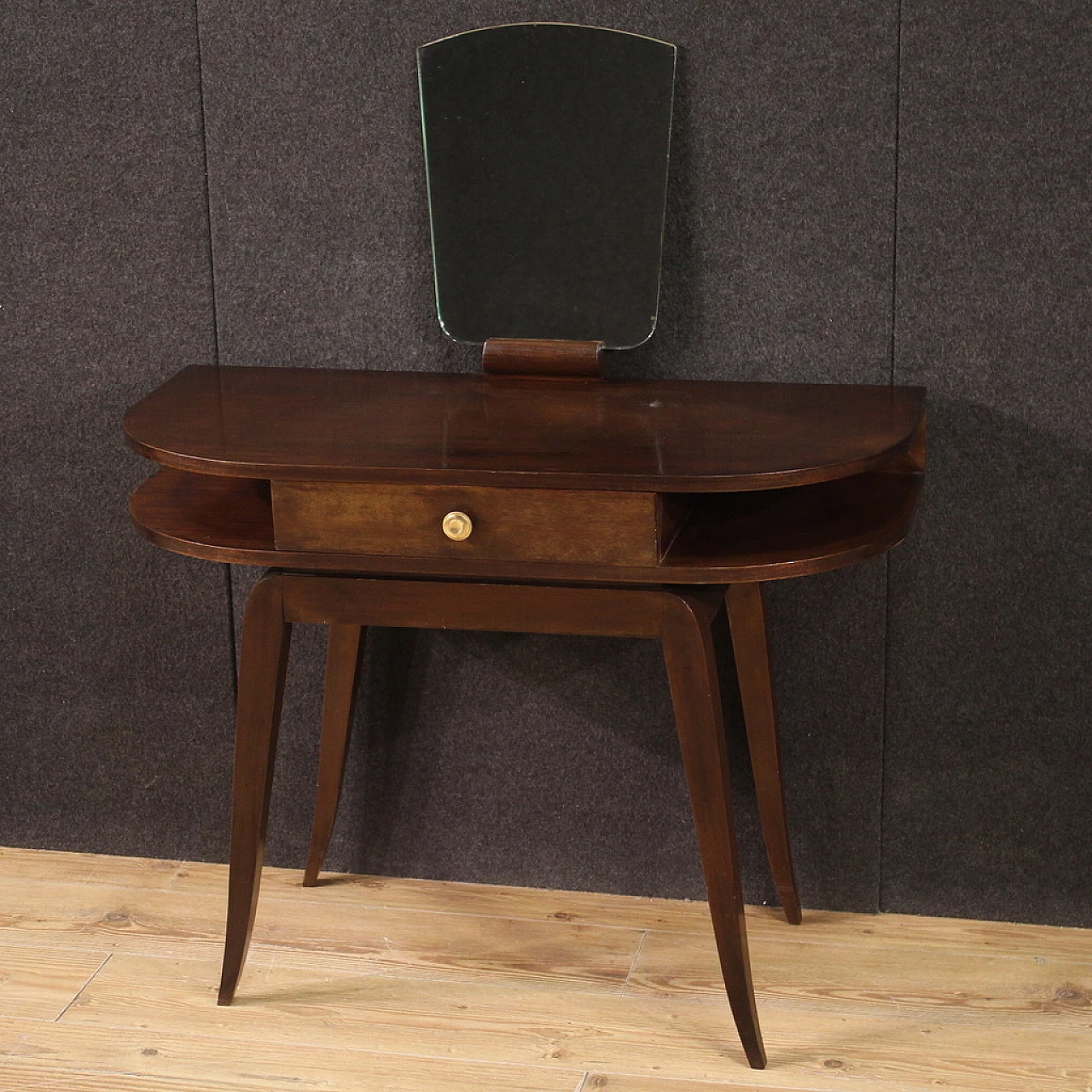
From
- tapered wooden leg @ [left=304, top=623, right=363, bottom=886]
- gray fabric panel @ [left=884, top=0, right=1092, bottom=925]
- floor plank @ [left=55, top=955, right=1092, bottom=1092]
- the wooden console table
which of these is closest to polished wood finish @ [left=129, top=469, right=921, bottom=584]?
the wooden console table

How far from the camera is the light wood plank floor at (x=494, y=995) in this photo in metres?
1.54

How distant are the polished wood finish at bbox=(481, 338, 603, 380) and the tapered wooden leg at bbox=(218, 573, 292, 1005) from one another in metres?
0.35

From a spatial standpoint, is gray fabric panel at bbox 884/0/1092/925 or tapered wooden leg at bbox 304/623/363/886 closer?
gray fabric panel at bbox 884/0/1092/925

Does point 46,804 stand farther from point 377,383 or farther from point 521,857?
point 377,383

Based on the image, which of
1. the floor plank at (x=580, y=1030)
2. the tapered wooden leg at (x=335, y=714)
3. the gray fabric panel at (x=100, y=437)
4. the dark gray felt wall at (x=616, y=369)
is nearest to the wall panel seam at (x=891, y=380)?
the dark gray felt wall at (x=616, y=369)

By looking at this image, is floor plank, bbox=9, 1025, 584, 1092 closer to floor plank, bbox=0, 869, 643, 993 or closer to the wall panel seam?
floor plank, bbox=0, 869, 643, 993

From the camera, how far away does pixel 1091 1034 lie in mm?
1571

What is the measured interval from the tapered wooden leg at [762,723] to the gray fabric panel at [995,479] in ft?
0.44

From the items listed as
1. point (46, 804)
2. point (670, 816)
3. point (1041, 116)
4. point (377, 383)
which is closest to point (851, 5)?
point (1041, 116)

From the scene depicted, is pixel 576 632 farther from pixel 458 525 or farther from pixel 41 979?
pixel 41 979

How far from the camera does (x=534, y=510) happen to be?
1.34 m

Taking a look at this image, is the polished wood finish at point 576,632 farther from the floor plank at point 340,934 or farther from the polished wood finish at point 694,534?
the floor plank at point 340,934

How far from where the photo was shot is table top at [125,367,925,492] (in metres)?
1.32

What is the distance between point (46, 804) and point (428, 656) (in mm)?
550
